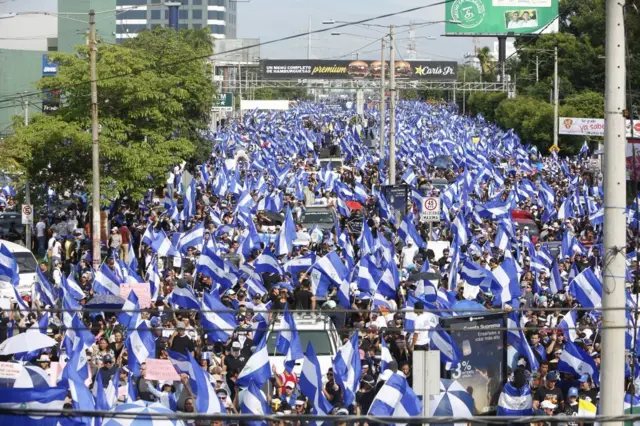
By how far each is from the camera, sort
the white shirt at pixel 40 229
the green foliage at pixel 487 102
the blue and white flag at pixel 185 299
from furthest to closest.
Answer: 1. the green foliage at pixel 487 102
2. the white shirt at pixel 40 229
3. the blue and white flag at pixel 185 299

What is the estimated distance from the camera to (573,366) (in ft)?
45.5

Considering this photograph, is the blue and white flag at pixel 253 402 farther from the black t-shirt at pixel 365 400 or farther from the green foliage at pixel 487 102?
the green foliage at pixel 487 102

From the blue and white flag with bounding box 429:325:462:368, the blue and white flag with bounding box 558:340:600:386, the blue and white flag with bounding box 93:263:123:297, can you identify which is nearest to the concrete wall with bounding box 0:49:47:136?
the blue and white flag with bounding box 93:263:123:297

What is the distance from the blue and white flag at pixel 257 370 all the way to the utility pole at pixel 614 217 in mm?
3903

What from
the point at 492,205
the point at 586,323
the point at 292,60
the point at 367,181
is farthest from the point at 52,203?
the point at 292,60

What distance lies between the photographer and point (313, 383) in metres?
12.5

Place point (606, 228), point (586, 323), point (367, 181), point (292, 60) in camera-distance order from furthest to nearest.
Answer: point (292, 60), point (367, 181), point (586, 323), point (606, 228)

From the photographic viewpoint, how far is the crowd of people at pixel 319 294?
13180 millimetres

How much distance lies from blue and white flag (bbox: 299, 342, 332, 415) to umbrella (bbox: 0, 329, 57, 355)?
3505 millimetres

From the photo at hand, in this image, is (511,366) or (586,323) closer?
(511,366)

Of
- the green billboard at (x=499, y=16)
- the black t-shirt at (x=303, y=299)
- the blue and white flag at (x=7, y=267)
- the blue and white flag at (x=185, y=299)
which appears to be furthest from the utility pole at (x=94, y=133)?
the green billboard at (x=499, y=16)

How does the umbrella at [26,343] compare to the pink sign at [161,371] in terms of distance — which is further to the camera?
the umbrella at [26,343]

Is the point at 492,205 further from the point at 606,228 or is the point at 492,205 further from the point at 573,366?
the point at 606,228

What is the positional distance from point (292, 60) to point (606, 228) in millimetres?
97108
